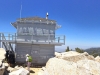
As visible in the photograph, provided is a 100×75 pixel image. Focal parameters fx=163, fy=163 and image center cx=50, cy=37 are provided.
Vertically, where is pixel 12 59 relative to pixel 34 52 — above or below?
below

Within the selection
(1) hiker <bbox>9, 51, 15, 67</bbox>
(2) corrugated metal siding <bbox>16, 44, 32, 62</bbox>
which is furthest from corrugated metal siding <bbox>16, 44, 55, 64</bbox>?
(1) hiker <bbox>9, 51, 15, 67</bbox>

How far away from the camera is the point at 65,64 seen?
677 inches

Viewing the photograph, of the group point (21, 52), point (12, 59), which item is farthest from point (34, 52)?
point (12, 59)

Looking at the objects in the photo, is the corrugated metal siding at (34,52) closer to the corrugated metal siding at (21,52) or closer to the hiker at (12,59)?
the corrugated metal siding at (21,52)

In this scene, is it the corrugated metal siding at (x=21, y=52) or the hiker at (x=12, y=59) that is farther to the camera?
the corrugated metal siding at (x=21, y=52)

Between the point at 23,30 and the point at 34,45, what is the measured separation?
2733 millimetres

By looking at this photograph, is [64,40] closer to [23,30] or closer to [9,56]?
[23,30]

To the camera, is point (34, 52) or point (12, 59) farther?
point (34, 52)

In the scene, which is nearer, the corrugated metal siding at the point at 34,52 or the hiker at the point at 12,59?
the hiker at the point at 12,59

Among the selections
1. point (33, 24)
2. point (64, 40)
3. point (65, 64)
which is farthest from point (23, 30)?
point (65, 64)

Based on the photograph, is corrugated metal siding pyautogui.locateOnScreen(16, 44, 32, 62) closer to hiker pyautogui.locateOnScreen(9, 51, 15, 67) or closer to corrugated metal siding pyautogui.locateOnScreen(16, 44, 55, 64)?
corrugated metal siding pyautogui.locateOnScreen(16, 44, 55, 64)

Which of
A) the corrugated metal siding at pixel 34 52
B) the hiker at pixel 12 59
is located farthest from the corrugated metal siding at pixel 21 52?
the hiker at pixel 12 59

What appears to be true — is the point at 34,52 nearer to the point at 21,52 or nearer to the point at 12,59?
the point at 21,52

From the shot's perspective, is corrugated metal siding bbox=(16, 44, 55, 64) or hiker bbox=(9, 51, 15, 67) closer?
hiker bbox=(9, 51, 15, 67)
